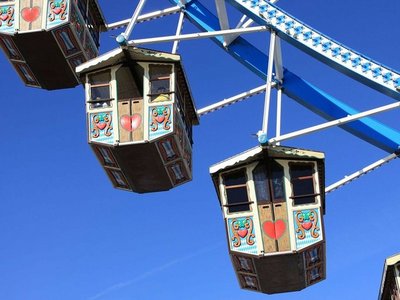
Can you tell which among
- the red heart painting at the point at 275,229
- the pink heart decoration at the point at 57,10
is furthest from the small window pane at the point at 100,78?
the red heart painting at the point at 275,229

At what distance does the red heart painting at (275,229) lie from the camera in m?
10.3

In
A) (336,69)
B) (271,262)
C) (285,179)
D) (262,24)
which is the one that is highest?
(262,24)

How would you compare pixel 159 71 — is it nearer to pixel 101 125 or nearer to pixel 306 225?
pixel 101 125

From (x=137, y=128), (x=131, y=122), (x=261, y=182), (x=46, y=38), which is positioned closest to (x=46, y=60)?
(x=46, y=38)

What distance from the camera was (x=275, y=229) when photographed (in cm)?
1030

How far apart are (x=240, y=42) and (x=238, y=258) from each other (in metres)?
3.94

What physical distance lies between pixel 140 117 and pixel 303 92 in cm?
255

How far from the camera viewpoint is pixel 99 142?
11.4 meters

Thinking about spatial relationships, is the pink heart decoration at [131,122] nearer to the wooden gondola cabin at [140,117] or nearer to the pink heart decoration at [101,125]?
the wooden gondola cabin at [140,117]

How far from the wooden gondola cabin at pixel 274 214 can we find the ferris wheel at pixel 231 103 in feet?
0.04

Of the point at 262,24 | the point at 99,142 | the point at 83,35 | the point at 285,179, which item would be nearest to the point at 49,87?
the point at 83,35

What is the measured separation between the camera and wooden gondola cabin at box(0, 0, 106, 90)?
498 inches

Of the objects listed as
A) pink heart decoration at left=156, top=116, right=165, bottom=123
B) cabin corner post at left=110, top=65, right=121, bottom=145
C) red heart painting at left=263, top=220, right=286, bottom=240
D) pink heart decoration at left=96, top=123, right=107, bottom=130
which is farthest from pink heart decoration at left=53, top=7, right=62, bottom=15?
red heart painting at left=263, top=220, right=286, bottom=240

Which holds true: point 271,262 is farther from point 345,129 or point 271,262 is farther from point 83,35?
point 83,35
